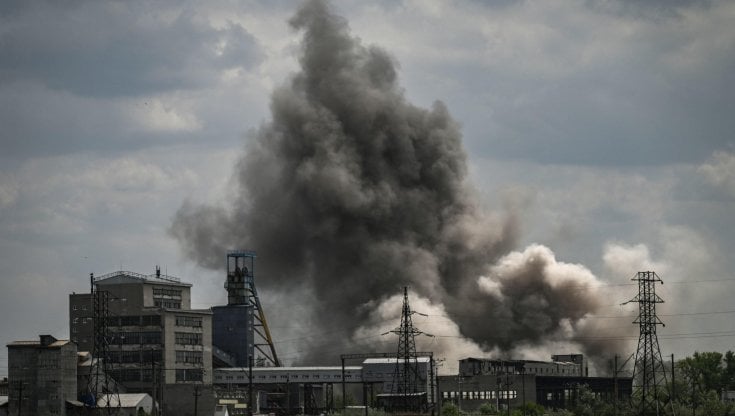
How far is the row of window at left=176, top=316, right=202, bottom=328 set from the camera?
13650cm

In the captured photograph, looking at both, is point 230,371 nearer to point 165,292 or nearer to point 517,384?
point 165,292

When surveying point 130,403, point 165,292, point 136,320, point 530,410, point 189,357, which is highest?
point 165,292

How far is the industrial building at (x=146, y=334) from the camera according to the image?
13350 centimetres

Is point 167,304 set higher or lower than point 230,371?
higher

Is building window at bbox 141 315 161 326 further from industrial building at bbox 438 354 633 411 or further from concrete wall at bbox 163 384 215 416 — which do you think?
industrial building at bbox 438 354 633 411

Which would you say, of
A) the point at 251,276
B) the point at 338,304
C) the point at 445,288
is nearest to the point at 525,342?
the point at 445,288

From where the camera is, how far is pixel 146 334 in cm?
13538

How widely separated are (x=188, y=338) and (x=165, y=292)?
717cm

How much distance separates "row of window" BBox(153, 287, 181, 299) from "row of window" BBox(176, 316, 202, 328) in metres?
4.77

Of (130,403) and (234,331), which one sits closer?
(130,403)

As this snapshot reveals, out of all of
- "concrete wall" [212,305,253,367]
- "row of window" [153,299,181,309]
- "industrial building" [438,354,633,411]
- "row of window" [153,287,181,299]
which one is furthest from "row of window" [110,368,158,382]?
"industrial building" [438,354,633,411]

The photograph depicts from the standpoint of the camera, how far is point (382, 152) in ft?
541

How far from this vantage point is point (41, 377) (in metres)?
116

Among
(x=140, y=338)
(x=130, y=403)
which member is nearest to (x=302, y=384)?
(x=140, y=338)
